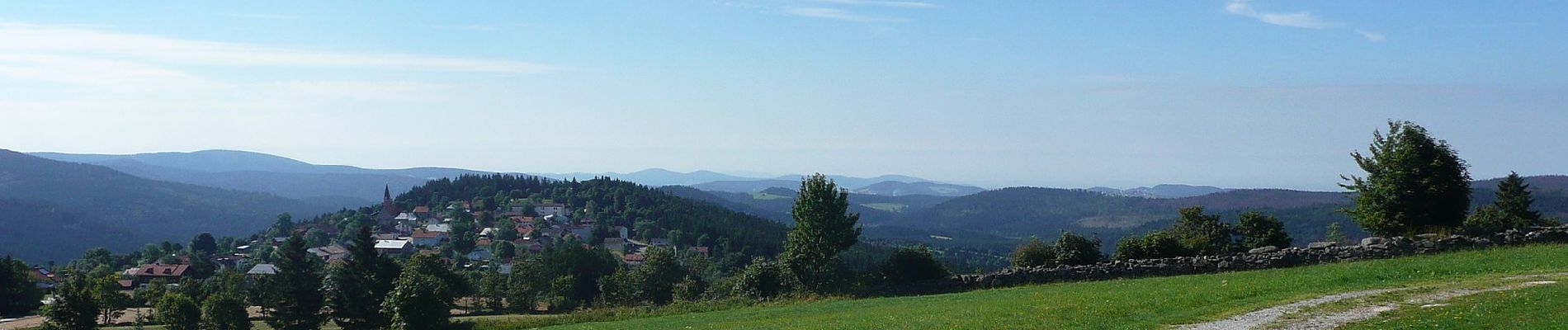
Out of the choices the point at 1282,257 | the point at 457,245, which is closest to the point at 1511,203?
the point at 1282,257

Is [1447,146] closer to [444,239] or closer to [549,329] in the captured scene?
[549,329]

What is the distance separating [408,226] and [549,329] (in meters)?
179

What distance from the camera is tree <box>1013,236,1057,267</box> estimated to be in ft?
139

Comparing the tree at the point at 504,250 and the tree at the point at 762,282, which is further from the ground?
the tree at the point at 762,282

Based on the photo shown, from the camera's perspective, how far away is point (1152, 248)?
119ft

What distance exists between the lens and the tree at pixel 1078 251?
38969 millimetres

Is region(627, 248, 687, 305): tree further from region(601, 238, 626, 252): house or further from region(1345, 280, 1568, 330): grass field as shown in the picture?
region(601, 238, 626, 252): house

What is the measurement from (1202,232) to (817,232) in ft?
64.0

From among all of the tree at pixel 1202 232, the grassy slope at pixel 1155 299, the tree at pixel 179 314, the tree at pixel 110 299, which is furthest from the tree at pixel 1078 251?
the tree at pixel 110 299

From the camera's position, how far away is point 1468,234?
26297 mm

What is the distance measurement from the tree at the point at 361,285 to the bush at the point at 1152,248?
43.6 metres

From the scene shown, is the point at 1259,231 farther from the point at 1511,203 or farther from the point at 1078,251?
the point at 1511,203

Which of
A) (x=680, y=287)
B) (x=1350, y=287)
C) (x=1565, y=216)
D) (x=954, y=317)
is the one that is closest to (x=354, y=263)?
(x=680, y=287)

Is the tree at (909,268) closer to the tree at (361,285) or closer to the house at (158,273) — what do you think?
the tree at (361,285)
